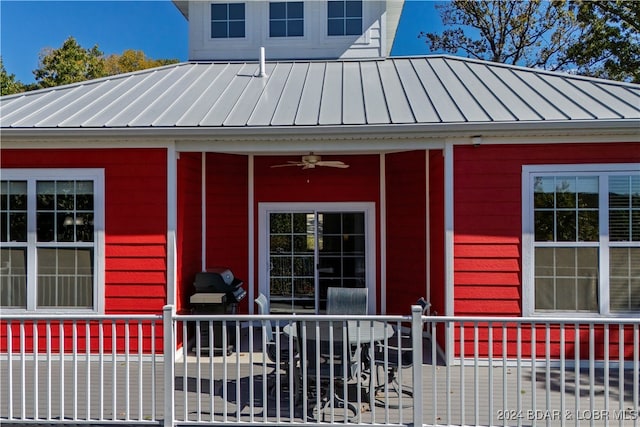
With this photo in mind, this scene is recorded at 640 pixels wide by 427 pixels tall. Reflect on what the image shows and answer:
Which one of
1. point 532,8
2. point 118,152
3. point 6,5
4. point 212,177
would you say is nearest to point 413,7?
point 532,8

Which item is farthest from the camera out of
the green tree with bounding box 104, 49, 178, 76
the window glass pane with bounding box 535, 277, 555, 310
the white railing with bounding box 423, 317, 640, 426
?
the green tree with bounding box 104, 49, 178, 76

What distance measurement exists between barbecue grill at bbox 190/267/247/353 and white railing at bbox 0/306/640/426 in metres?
0.06

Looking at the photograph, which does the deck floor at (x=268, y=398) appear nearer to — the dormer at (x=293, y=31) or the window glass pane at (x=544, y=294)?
the window glass pane at (x=544, y=294)

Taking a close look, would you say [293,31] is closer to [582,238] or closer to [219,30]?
[219,30]

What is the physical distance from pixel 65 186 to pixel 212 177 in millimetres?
2037

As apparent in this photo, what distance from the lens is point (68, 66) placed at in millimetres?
20125

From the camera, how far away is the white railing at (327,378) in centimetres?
372

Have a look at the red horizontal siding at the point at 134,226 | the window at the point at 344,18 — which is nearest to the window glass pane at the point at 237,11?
the window at the point at 344,18

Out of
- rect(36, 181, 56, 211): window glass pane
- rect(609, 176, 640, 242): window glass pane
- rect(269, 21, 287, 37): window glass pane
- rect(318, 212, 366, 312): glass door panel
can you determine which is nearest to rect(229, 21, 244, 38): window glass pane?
rect(269, 21, 287, 37): window glass pane

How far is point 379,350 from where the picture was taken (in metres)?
4.83

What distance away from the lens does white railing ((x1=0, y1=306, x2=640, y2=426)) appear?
12.2ft

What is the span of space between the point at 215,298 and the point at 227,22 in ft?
19.4

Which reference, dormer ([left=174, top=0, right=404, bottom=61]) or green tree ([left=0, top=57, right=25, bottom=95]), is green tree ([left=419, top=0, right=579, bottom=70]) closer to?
dormer ([left=174, top=0, right=404, bottom=61])

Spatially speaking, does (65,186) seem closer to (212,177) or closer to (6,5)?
(212,177)
